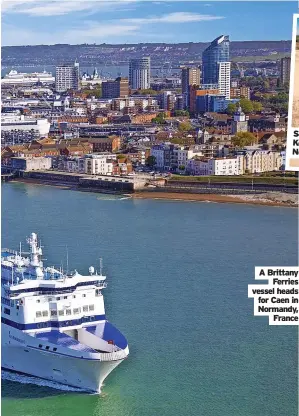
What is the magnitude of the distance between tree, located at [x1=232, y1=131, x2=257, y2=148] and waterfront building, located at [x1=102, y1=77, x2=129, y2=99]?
763 cm

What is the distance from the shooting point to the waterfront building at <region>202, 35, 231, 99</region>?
795 inches

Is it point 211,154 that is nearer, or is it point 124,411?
point 124,411

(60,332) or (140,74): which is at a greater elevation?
(140,74)

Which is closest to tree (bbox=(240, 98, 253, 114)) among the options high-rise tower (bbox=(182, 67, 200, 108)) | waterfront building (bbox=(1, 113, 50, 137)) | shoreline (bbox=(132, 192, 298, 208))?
high-rise tower (bbox=(182, 67, 200, 108))

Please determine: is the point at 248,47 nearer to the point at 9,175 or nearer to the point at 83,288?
the point at 9,175

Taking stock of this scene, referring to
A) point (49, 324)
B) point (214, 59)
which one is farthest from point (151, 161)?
point (214, 59)

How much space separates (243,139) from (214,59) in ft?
33.8

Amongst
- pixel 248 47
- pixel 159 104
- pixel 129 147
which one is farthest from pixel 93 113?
pixel 248 47

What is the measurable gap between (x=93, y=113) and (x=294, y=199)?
8.20 m

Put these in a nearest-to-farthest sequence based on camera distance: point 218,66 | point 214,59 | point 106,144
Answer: point 106,144
point 218,66
point 214,59

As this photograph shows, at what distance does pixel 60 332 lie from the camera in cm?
365

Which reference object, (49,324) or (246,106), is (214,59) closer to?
(246,106)

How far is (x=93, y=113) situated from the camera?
16.0 metres

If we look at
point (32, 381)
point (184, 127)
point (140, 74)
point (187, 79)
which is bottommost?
point (32, 381)
